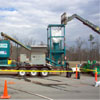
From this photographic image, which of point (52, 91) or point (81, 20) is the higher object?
point (81, 20)

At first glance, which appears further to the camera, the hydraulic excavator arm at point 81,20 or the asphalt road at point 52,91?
the hydraulic excavator arm at point 81,20

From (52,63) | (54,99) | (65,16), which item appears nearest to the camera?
(54,99)

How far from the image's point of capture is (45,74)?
16.5m

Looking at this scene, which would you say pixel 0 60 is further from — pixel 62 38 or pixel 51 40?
pixel 62 38

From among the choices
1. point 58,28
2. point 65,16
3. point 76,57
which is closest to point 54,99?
point 58,28

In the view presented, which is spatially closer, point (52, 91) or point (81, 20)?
point (52, 91)

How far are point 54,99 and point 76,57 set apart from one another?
65926 millimetres

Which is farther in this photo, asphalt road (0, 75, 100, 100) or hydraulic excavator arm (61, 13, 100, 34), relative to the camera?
hydraulic excavator arm (61, 13, 100, 34)

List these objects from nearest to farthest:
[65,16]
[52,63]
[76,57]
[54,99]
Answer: [54,99] → [52,63] → [65,16] → [76,57]

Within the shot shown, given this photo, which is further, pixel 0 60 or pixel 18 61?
pixel 18 61

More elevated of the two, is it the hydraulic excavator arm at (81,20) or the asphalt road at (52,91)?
the hydraulic excavator arm at (81,20)

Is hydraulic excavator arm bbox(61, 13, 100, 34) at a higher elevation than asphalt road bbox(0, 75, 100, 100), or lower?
higher

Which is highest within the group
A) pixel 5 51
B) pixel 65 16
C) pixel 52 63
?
pixel 65 16

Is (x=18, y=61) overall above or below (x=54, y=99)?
above
